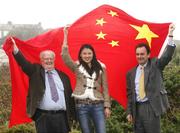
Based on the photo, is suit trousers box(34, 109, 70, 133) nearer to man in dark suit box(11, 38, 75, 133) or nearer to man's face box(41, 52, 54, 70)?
man in dark suit box(11, 38, 75, 133)

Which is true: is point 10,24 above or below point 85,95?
above

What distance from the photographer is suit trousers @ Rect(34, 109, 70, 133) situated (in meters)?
6.43

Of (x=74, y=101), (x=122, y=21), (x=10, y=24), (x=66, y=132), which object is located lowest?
(x=66, y=132)

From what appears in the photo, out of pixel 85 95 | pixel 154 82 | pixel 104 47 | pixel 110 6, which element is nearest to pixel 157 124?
pixel 154 82

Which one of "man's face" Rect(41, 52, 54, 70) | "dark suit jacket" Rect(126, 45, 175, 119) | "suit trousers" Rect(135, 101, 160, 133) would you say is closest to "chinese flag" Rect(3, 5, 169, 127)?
"dark suit jacket" Rect(126, 45, 175, 119)

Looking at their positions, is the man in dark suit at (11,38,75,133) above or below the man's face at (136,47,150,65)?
below

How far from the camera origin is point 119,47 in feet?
25.3

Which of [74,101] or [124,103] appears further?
[124,103]

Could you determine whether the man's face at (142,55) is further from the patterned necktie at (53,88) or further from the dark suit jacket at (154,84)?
the patterned necktie at (53,88)

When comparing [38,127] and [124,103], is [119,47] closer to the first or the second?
[124,103]

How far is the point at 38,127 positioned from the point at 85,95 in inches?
31.7

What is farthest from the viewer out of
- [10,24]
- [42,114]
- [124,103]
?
[10,24]

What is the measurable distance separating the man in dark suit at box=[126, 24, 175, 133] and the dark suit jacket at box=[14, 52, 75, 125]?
3.10 feet

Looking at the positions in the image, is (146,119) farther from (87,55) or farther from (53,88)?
(53,88)
